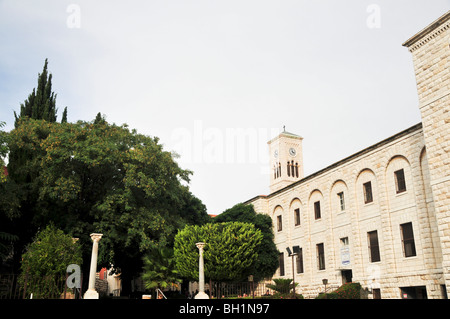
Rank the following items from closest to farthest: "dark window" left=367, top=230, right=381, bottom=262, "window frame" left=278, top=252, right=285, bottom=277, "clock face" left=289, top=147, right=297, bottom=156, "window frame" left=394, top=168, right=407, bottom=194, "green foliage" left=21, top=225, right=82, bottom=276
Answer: "green foliage" left=21, top=225, right=82, bottom=276 → "window frame" left=394, top=168, right=407, bottom=194 → "dark window" left=367, top=230, right=381, bottom=262 → "window frame" left=278, top=252, right=285, bottom=277 → "clock face" left=289, top=147, right=297, bottom=156

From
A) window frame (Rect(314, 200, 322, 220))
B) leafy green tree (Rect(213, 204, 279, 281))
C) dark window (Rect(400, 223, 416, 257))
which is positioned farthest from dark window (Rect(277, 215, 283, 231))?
dark window (Rect(400, 223, 416, 257))

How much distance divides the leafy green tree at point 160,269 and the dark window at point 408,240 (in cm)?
1620

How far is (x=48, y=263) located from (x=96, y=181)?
28.9 ft

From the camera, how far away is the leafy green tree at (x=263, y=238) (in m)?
34.9

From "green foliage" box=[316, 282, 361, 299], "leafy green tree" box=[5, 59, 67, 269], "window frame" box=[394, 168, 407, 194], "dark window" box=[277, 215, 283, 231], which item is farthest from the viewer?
"dark window" box=[277, 215, 283, 231]

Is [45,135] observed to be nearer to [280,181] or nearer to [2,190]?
[2,190]

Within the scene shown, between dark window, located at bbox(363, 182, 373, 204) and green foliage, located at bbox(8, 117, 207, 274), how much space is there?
45.4ft

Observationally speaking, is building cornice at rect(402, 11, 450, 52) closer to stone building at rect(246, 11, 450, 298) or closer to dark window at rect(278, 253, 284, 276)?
stone building at rect(246, 11, 450, 298)

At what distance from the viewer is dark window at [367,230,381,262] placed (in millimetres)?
25359

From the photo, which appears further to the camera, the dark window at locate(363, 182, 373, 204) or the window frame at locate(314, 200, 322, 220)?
the window frame at locate(314, 200, 322, 220)

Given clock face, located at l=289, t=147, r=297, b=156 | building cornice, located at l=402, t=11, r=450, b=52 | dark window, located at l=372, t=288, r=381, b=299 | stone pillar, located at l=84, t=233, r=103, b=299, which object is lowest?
dark window, located at l=372, t=288, r=381, b=299

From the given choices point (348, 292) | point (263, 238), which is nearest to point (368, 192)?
point (348, 292)

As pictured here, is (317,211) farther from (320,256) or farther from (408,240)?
(408,240)

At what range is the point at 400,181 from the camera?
24.5m
